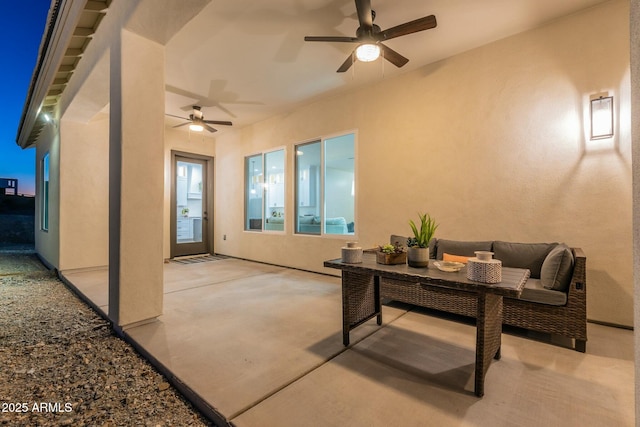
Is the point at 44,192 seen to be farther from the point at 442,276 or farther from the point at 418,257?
the point at 442,276

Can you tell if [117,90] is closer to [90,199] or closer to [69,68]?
[69,68]

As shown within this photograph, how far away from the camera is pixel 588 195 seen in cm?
273

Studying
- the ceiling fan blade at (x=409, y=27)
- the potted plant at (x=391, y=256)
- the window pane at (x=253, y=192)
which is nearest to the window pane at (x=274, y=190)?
the window pane at (x=253, y=192)

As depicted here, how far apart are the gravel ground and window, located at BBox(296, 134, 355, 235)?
3.30 meters

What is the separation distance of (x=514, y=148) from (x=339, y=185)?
2.65 metres

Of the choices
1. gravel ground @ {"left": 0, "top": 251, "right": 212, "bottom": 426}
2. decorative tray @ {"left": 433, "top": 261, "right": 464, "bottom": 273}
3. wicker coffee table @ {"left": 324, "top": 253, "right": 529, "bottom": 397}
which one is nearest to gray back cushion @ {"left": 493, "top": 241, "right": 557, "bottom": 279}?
wicker coffee table @ {"left": 324, "top": 253, "right": 529, "bottom": 397}

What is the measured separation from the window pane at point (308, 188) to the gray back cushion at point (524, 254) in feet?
9.54

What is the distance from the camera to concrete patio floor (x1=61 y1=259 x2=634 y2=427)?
1495 mm

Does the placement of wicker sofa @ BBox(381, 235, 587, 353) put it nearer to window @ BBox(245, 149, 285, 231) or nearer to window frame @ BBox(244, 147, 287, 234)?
window frame @ BBox(244, 147, 287, 234)

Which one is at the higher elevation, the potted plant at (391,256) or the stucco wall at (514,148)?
the stucco wall at (514,148)

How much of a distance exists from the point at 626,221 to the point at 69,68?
22.0 feet

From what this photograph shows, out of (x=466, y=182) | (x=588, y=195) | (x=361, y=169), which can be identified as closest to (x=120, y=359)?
(x=361, y=169)

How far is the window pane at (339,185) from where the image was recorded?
4.76m

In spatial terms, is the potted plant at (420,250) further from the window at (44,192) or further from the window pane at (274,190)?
the window at (44,192)
